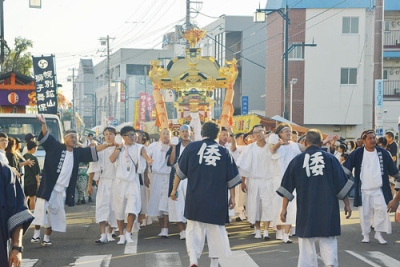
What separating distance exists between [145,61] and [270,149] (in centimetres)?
7020

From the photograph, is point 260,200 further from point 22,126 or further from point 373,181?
point 22,126

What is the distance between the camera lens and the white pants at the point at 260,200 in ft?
40.4

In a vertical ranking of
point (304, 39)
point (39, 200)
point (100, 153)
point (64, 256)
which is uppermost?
Result: point (304, 39)

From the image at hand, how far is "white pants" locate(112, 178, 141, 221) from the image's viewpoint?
11648 millimetres

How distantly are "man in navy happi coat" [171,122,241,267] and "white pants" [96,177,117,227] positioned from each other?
312 cm

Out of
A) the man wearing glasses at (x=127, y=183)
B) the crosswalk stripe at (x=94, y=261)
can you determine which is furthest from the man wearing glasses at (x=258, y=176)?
the crosswalk stripe at (x=94, y=261)

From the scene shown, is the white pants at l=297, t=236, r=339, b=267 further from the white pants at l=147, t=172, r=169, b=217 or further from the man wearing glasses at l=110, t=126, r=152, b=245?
the white pants at l=147, t=172, r=169, b=217

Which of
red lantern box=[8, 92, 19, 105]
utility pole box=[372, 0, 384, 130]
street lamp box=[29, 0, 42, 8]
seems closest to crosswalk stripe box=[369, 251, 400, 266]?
utility pole box=[372, 0, 384, 130]

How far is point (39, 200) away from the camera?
11.4m

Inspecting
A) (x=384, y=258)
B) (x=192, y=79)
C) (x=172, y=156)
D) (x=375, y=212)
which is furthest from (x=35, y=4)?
(x=384, y=258)

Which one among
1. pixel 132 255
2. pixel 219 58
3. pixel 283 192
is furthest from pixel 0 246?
pixel 219 58

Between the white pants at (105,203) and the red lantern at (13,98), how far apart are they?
7477mm

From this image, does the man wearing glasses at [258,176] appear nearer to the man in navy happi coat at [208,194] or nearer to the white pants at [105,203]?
the white pants at [105,203]

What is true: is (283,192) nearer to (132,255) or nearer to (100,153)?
(132,255)
